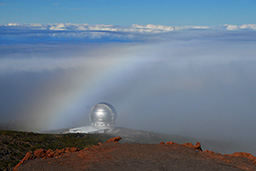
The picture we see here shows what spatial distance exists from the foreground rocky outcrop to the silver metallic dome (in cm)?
2504

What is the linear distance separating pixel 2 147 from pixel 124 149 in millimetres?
12820

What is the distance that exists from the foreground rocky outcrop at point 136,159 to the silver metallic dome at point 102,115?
25.0 m

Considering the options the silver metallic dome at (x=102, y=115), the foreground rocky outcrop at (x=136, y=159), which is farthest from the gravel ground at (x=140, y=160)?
the silver metallic dome at (x=102, y=115)

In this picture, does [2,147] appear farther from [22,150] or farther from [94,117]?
[94,117]

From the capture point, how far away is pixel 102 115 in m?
43.8

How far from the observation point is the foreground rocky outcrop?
15.4 metres

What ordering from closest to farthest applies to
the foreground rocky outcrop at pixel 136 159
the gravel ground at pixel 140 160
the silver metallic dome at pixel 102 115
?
the gravel ground at pixel 140 160 → the foreground rocky outcrop at pixel 136 159 → the silver metallic dome at pixel 102 115

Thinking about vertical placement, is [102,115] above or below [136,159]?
above

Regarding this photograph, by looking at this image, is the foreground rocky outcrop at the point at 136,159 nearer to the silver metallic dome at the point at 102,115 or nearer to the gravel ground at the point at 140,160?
the gravel ground at the point at 140,160

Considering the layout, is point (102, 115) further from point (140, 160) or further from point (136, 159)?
point (140, 160)

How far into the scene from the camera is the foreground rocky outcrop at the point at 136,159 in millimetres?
15422

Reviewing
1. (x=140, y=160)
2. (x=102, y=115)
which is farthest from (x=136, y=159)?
(x=102, y=115)

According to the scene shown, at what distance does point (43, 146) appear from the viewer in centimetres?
3023

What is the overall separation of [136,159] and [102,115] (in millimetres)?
27763
